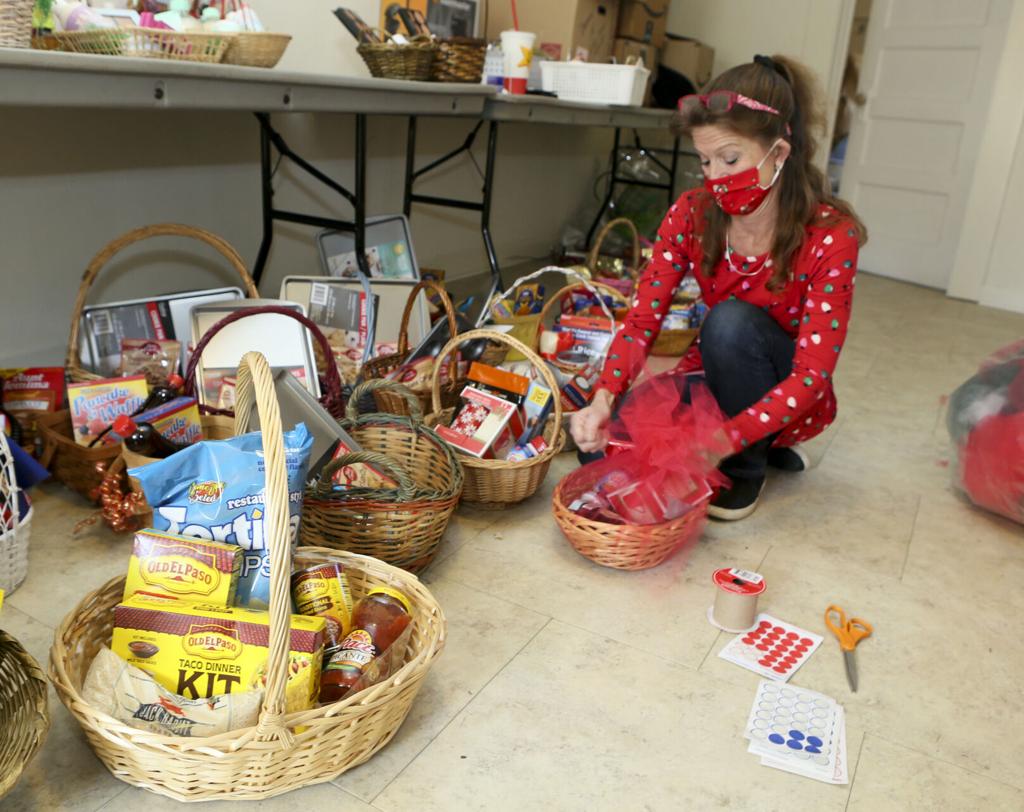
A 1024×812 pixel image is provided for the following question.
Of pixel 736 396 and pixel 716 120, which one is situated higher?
pixel 716 120

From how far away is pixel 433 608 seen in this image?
1.18 metres

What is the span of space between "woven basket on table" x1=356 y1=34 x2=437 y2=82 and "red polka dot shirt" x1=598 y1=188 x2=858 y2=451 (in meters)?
0.96

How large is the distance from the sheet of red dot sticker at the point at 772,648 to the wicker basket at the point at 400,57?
5.72ft

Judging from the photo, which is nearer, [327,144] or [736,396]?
[736,396]

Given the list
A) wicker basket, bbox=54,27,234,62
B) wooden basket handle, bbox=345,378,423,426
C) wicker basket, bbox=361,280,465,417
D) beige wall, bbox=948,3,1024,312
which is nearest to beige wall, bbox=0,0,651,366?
wicker basket, bbox=54,27,234,62

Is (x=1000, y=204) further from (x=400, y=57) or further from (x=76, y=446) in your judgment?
(x=76, y=446)

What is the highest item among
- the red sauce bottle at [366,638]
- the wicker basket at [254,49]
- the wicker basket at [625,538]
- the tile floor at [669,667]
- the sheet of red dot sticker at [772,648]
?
the wicker basket at [254,49]

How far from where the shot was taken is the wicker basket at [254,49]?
181cm

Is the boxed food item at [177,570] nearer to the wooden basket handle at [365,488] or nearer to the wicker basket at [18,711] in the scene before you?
the wicker basket at [18,711]

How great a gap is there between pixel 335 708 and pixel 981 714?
0.98 m

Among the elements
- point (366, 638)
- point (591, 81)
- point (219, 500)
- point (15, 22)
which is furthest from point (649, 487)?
point (591, 81)

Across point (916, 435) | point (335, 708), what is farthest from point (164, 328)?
point (916, 435)

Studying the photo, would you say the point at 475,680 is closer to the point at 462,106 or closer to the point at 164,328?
the point at 164,328

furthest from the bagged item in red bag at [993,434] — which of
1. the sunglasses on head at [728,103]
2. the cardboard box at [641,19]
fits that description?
the cardboard box at [641,19]
